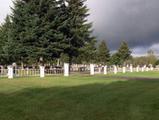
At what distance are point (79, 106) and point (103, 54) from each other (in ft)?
321

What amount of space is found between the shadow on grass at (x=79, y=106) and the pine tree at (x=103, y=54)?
3605 inches

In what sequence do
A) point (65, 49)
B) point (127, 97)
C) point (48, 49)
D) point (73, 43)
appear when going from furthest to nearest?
point (73, 43)
point (65, 49)
point (48, 49)
point (127, 97)

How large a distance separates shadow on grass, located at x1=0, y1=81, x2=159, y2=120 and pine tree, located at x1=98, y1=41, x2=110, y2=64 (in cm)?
9157

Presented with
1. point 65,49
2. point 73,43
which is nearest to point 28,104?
point 65,49

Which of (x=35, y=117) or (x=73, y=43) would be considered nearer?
(x=35, y=117)

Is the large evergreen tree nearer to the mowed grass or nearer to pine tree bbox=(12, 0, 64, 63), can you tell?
pine tree bbox=(12, 0, 64, 63)

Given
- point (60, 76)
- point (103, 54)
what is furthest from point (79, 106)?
point (103, 54)

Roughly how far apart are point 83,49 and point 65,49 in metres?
5.51

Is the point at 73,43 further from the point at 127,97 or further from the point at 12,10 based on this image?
the point at 127,97

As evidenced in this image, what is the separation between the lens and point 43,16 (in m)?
46.2

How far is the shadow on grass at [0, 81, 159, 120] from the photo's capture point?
401 inches

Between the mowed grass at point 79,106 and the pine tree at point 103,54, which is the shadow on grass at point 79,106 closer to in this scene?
the mowed grass at point 79,106

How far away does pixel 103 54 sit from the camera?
10919 cm

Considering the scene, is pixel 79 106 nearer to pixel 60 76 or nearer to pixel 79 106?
pixel 79 106
